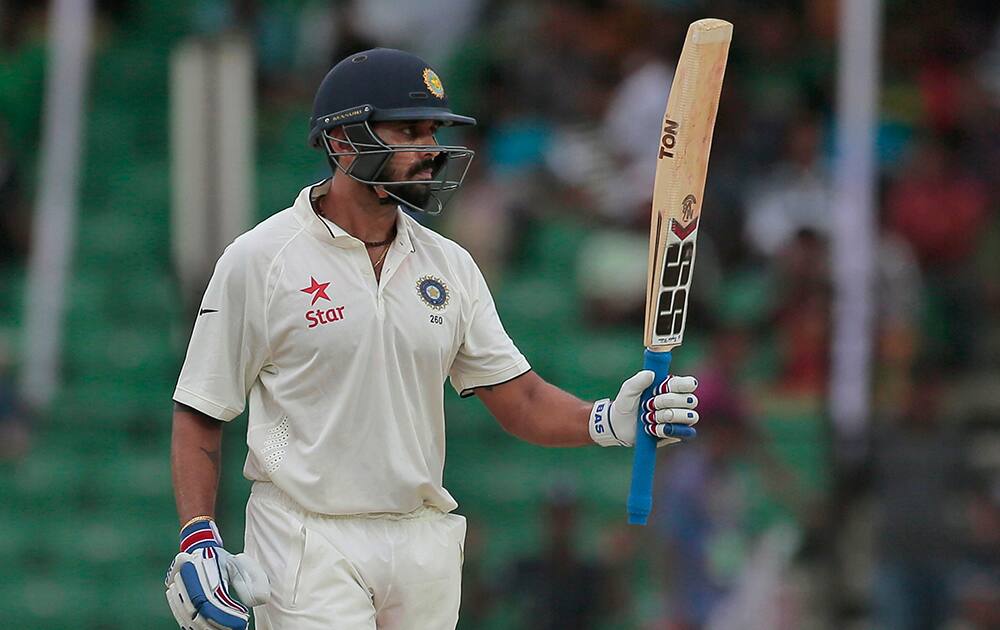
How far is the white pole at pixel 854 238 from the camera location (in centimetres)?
812

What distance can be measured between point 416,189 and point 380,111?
194 mm

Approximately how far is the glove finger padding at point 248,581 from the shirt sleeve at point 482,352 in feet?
2.37

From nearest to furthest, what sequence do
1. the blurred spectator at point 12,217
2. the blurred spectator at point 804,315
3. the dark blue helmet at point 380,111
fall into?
1. the dark blue helmet at point 380,111
2. the blurred spectator at point 804,315
3. the blurred spectator at point 12,217

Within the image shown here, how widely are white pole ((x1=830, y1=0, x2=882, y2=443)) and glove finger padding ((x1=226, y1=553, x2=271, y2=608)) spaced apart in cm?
461

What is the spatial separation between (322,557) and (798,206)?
5377mm

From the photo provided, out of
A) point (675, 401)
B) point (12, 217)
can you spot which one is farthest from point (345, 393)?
point (12, 217)

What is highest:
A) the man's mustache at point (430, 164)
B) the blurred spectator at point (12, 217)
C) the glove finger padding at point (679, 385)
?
the blurred spectator at point (12, 217)

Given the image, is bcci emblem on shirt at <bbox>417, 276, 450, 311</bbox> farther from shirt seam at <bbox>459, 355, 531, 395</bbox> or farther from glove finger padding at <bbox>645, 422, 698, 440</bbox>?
glove finger padding at <bbox>645, 422, 698, 440</bbox>

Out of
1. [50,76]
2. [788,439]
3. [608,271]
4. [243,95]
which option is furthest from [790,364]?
[50,76]

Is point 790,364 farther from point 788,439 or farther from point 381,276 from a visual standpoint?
point 381,276

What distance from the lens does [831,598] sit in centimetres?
799

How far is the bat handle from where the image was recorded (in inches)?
163

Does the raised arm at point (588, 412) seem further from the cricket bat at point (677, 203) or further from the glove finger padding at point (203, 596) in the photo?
the glove finger padding at point (203, 596)

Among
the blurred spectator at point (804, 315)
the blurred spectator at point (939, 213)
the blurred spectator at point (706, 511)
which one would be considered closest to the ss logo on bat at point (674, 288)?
the blurred spectator at point (706, 511)
